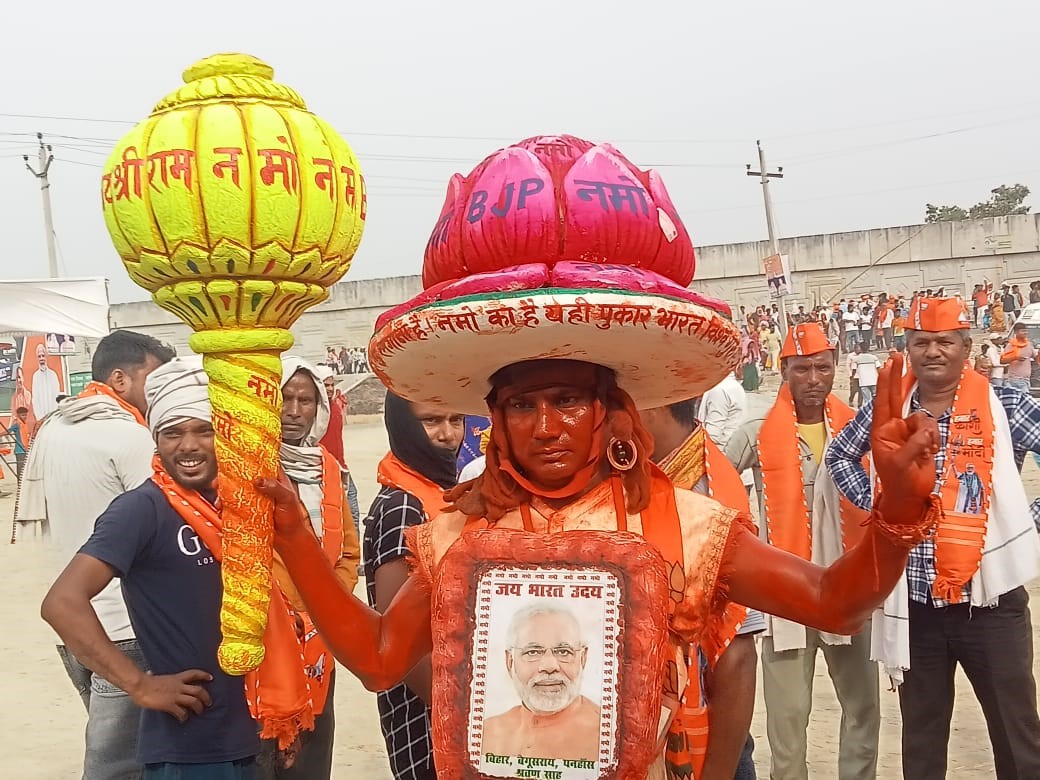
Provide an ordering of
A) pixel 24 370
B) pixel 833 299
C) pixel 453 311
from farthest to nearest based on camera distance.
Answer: pixel 833 299 → pixel 24 370 → pixel 453 311

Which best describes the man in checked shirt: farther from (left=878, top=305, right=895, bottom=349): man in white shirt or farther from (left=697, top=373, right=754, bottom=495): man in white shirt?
(left=878, top=305, right=895, bottom=349): man in white shirt

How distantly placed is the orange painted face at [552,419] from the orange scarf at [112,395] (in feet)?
8.93

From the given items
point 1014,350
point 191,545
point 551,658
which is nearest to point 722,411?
point 191,545

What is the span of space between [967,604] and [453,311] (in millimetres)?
2963

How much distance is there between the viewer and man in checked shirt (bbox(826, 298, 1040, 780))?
3873mm

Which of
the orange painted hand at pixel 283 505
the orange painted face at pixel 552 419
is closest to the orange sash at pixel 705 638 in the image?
the orange painted face at pixel 552 419

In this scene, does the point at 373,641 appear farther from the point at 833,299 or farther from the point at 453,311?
the point at 833,299

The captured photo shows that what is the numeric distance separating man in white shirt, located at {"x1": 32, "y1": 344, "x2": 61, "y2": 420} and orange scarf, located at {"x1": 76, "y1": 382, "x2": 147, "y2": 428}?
14320mm

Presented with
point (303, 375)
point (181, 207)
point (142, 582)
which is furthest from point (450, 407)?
point (303, 375)

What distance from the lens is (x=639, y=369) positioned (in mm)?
2070

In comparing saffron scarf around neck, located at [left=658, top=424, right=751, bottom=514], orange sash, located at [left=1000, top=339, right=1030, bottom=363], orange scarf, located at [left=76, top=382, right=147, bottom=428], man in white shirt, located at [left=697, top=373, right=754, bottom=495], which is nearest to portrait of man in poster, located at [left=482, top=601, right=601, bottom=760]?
saffron scarf around neck, located at [left=658, top=424, right=751, bottom=514]

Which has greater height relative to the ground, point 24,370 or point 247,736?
point 24,370

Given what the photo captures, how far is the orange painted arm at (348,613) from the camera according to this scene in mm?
1857

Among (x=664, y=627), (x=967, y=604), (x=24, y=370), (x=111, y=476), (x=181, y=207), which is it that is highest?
(x=24, y=370)
